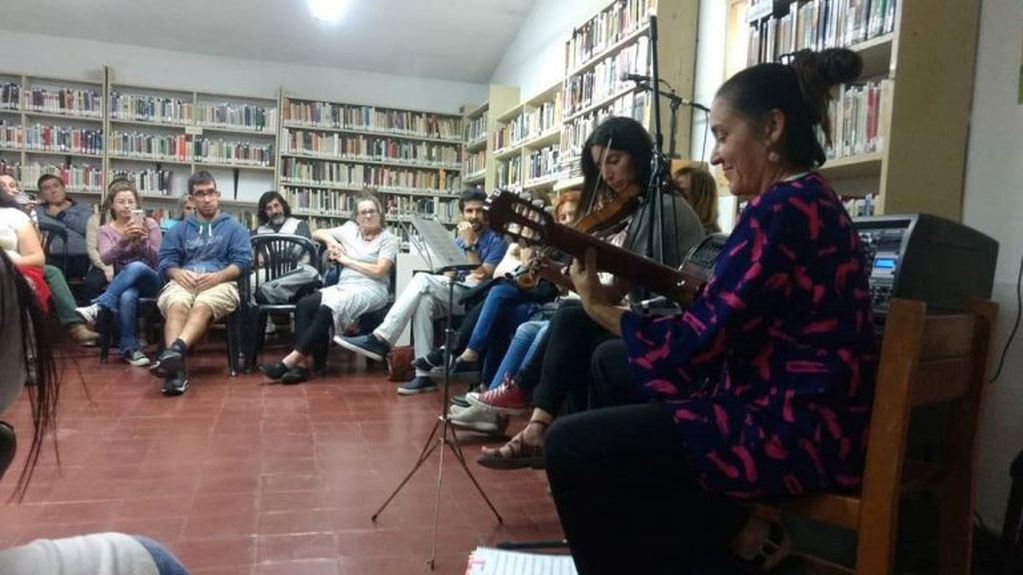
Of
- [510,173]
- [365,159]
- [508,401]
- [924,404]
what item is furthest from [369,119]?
[924,404]

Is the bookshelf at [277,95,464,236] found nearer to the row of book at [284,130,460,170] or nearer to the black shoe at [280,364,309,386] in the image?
the row of book at [284,130,460,170]

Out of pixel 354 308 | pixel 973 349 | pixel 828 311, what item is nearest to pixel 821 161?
pixel 828 311

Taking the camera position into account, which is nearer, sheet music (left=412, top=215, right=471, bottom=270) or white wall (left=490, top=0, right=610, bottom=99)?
sheet music (left=412, top=215, right=471, bottom=270)

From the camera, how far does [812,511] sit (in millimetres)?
965

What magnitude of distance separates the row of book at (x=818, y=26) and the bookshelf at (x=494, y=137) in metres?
3.41

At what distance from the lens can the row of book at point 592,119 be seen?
3.43m

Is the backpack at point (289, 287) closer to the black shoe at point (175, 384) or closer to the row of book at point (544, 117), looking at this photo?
the black shoe at point (175, 384)

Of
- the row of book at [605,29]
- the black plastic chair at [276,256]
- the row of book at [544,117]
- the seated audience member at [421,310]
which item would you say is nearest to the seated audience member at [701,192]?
the row of book at [605,29]

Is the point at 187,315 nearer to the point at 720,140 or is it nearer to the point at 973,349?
the point at 720,140

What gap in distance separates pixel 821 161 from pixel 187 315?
140 inches

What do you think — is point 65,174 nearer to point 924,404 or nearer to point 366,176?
point 366,176

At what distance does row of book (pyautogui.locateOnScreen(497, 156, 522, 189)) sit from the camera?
5730mm

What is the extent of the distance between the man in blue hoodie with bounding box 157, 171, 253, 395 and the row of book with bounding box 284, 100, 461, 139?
2.81 m

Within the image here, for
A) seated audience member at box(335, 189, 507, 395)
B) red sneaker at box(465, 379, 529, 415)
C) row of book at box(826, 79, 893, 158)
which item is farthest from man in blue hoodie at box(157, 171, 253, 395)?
row of book at box(826, 79, 893, 158)
